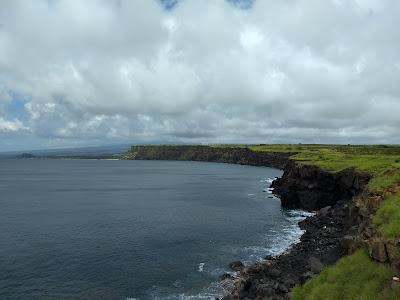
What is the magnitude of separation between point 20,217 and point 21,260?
38.0 m

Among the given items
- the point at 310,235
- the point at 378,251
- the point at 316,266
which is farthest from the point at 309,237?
the point at 378,251

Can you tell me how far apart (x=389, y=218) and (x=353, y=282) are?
894 centimetres

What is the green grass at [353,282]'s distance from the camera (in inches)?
1030

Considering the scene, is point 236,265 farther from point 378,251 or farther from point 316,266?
point 378,251

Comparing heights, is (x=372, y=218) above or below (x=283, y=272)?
above

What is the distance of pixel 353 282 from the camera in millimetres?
28797

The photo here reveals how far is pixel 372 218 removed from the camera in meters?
38.1

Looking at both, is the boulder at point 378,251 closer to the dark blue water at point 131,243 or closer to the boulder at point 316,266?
the boulder at point 316,266

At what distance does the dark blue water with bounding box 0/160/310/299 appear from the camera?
4866 centimetres

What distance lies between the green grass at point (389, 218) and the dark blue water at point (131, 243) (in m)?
20.6

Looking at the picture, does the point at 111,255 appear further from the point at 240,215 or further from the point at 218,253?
the point at 240,215

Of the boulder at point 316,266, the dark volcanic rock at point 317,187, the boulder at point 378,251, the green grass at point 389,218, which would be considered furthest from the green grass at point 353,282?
the dark volcanic rock at point 317,187

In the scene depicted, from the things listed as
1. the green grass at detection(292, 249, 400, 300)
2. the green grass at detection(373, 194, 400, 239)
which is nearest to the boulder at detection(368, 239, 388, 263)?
the green grass at detection(292, 249, 400, 300)

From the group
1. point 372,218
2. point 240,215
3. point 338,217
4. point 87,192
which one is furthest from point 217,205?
point 372,218
